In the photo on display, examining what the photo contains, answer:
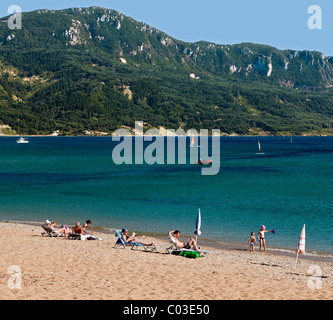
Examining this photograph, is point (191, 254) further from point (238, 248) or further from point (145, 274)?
point (238, 248)

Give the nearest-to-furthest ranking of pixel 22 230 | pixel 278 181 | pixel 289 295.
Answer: pixel 289 295 → pixel 22 230 → pixel 278 181

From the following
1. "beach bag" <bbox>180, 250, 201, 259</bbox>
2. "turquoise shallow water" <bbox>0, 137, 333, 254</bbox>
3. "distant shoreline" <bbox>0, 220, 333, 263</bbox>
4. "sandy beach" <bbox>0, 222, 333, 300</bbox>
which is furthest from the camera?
"turquoise shallow water" <bbox>0, 137, 333, 254</bbox>

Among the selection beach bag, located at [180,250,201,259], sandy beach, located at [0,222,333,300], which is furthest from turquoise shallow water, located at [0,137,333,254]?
sandy beach, located at [0,222,333,300]

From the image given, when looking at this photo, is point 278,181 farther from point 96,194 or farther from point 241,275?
point 241,275

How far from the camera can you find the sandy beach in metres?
15.4

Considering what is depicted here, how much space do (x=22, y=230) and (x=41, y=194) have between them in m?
24.7

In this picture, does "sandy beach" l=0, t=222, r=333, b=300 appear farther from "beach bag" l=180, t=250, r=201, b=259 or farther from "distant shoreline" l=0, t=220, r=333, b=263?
"distant shoreline" l=0, t=220, r=333, b=263

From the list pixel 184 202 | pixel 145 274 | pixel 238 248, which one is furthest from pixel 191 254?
pixel 184 202

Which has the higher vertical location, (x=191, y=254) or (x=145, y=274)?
(x=145, y=274)

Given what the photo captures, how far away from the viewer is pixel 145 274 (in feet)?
61.5

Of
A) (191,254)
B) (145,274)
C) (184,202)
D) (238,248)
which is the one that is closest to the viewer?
(145,274)
